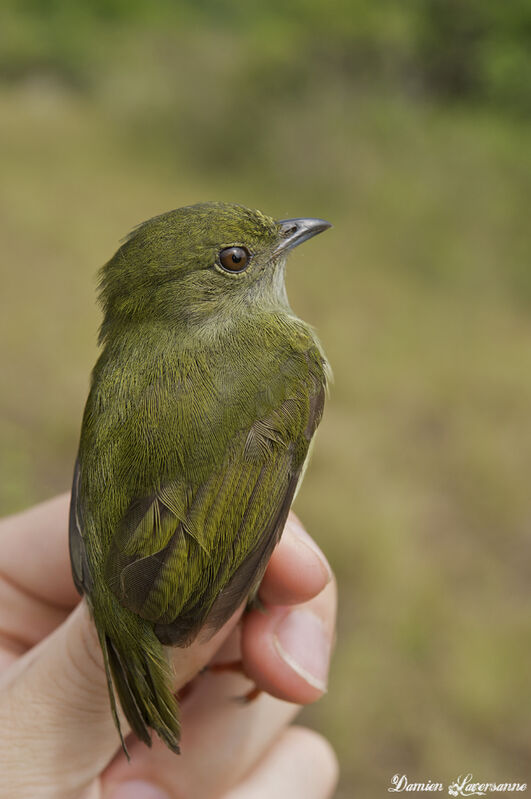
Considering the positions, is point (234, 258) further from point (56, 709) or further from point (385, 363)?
point (385, 363)

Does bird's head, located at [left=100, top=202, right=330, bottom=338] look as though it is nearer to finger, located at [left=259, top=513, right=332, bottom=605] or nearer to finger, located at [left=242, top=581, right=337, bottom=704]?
finger, located at [left=259, top=513, right=332, bottom=605]

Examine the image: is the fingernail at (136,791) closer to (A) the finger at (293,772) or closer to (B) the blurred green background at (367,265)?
(A) the finger at (293,772)

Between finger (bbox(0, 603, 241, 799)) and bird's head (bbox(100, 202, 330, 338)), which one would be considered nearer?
finger (bbox(0, 603, 241, 799))

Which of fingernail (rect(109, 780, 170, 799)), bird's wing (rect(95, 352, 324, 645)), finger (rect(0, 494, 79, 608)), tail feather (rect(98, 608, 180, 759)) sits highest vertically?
bird's wing (rect(95, 352, 324, 645))

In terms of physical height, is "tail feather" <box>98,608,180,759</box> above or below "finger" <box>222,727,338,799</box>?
above

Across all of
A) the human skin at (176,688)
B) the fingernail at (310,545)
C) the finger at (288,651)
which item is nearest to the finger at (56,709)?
the human skin at (176,688)

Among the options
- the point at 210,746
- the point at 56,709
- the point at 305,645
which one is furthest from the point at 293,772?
the point at 56,709

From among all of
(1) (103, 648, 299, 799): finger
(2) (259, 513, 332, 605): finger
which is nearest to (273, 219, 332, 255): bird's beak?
(2) (259, 513, 332, 605): finger
